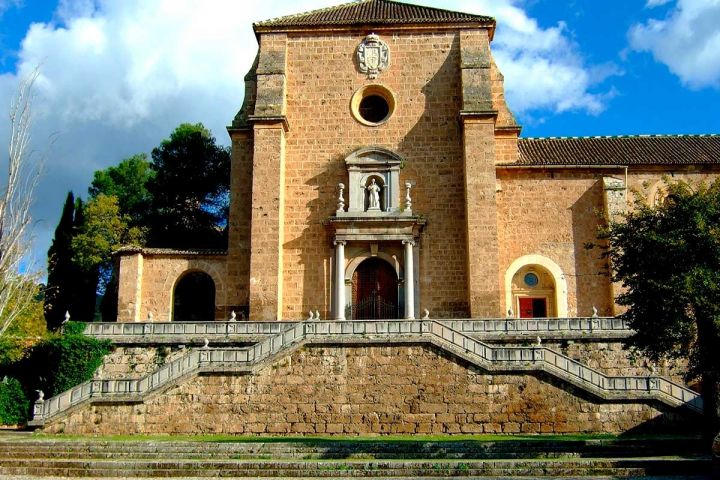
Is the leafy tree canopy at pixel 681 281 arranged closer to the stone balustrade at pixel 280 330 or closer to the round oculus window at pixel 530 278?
the stone balustrade at pixel 280 330

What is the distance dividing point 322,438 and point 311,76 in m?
15.6

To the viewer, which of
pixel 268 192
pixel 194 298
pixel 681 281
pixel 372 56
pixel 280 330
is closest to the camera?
pixel 681 281

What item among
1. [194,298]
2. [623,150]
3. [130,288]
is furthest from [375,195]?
[194,298]

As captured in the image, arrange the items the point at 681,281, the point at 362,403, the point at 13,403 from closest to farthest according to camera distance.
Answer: the point at 681,281, the point at 362,403, the point at 13,403

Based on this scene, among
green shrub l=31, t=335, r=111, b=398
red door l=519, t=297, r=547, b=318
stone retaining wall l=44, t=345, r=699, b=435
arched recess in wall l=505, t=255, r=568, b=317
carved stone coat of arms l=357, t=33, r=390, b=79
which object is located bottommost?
stone retaining wall l=44, t=345, r=699, b=435

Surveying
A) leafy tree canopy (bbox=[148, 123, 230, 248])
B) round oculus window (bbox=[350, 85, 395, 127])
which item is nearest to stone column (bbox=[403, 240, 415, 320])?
round oculus window (bbox=[350, 85, 395, 127])

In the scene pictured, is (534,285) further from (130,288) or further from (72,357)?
(72,357)

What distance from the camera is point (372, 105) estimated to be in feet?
101

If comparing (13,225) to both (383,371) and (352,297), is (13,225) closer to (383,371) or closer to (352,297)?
(383,371)

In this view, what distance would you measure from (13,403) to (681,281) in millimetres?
21063

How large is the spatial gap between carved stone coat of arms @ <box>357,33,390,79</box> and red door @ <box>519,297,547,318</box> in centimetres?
1053

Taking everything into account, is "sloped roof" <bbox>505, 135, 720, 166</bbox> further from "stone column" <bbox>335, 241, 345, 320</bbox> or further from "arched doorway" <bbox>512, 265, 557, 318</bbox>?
"stone column" <bbox>335, 241, 345, 320</bbox>

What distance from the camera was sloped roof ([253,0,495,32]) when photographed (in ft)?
100

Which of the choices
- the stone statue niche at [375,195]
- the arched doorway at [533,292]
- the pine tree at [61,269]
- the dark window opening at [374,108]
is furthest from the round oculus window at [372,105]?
the pine tree at [61,269]
